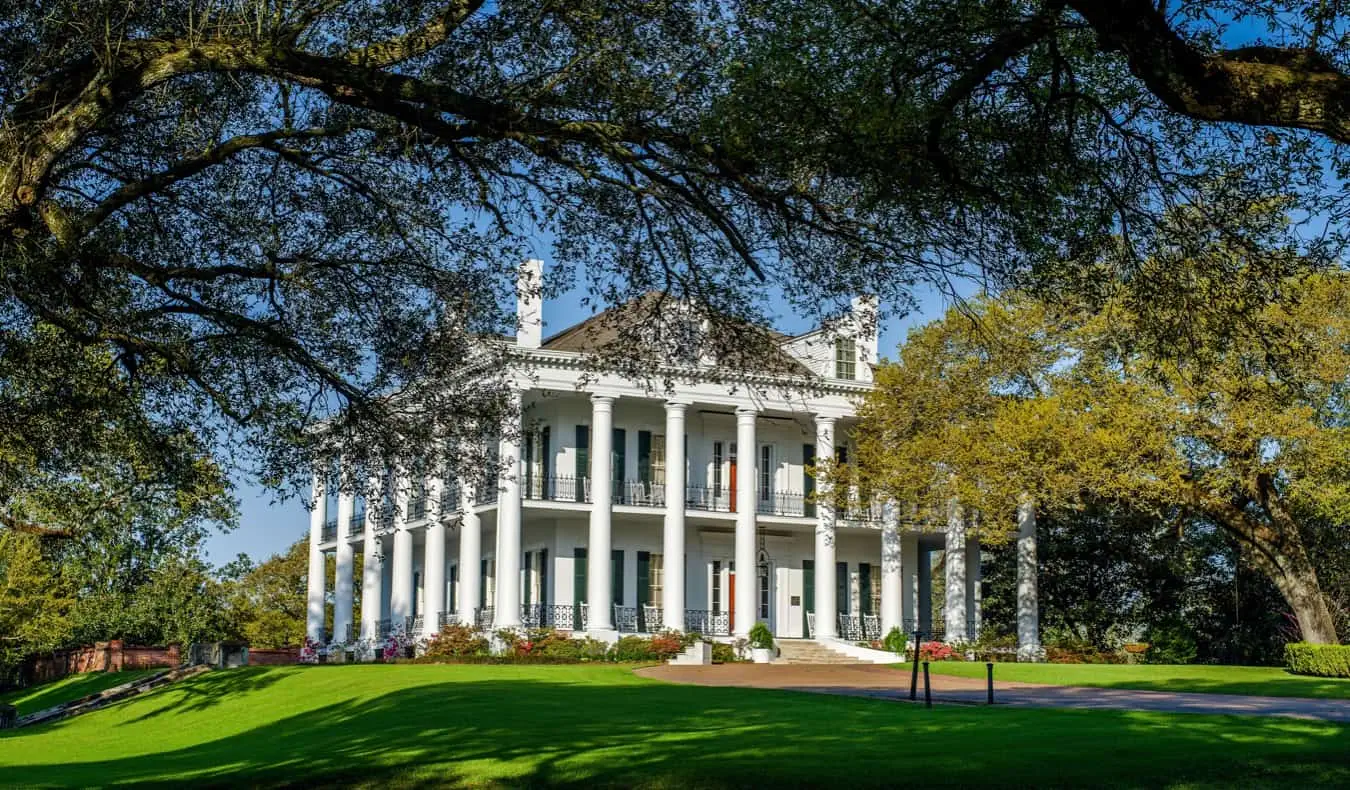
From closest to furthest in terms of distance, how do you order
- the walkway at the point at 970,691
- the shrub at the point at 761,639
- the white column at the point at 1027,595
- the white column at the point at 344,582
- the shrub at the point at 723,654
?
the walkway at the point at 970,691
the shrub at the point at 723,654
the shrub at the point at 761,639
the white column at the point at 1027,595
the white column at the point at 344,582

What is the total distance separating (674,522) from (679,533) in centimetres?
36

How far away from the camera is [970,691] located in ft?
90.3

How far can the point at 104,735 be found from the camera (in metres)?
31.7

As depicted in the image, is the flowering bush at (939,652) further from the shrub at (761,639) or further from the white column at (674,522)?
the white column at (674,522)

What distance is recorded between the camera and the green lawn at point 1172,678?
93.4 feet

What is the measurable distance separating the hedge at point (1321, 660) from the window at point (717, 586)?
56.8 ft

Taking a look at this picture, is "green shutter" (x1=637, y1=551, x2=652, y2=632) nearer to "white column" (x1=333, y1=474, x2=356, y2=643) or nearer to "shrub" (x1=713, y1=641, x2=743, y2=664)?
"shrub" (x1=713, y1=641, x2=743, y2=664)

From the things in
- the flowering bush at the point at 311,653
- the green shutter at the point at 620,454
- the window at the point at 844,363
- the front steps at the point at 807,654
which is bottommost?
the flowering bush at the point at 311,653

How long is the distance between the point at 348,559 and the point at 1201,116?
148 ft

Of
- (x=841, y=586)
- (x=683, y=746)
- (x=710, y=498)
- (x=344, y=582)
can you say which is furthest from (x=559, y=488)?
(x=683, y=746)

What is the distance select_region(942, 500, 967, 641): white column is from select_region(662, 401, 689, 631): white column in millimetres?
8438

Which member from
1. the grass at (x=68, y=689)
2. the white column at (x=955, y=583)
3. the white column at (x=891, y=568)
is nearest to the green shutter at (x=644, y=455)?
the white column at (x=891, y=568)

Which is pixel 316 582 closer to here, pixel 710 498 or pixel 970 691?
pixel 710 498

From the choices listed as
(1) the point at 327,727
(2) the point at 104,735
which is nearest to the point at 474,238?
(1) the point at 327,727
